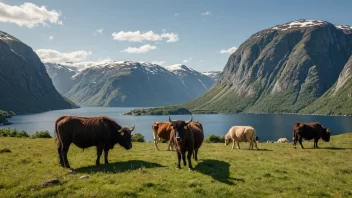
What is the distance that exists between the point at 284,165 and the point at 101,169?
572 inches

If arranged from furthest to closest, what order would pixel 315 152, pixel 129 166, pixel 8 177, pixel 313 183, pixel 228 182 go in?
pixel 315 152, pixel 129 166, pixel 313 183, pixel 228 182, pixel 8 177

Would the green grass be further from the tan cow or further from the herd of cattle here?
the tan cow

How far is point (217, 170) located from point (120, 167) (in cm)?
652

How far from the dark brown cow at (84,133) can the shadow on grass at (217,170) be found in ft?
20.1

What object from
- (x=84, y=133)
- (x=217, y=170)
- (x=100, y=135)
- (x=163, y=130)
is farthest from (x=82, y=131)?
(x=163, y=130)

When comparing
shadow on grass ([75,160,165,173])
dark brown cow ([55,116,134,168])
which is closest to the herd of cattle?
dark brown cow ([55,116,134,168])

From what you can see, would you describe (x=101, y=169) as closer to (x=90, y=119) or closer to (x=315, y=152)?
(x=90, y=119)

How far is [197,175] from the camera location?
18062 mm

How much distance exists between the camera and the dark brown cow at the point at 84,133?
19.1m

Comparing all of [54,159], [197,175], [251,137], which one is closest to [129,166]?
[197,175]

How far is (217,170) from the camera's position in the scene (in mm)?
20047

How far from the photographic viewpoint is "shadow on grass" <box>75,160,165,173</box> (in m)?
18.5

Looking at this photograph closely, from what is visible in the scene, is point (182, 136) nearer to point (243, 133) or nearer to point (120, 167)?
point (120, 167)

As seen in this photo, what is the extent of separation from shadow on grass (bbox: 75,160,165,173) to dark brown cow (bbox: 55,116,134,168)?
2.35 ft
